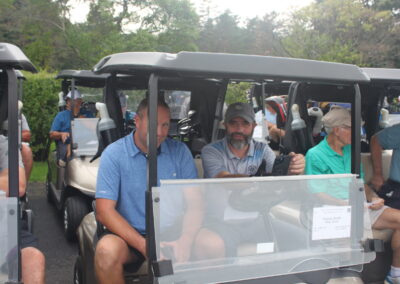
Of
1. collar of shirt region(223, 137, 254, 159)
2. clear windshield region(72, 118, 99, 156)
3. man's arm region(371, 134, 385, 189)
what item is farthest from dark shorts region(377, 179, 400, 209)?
clear windshield region(72, 118, 99, 156)

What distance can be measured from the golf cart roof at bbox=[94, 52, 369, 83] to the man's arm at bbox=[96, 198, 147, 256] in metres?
0.71

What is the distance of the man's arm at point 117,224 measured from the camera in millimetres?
2279

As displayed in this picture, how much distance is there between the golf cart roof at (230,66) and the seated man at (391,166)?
1.76 meters

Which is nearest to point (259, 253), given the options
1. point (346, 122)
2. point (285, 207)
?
point (285, 207)

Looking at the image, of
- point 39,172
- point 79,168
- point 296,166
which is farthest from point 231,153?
point 39,172

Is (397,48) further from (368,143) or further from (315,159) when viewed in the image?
A: (315,159)

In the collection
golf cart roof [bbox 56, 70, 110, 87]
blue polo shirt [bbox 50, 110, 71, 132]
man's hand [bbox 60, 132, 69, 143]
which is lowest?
man's hand [bbox 60, 132, 69, 143]

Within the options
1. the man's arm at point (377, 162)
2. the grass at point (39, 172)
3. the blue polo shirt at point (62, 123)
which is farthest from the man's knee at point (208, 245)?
the grass at point (39, 172)

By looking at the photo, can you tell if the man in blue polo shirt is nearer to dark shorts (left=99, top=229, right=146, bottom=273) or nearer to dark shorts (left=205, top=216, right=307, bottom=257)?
dark shorts (left=99, top=229, right=146, bottom=273)

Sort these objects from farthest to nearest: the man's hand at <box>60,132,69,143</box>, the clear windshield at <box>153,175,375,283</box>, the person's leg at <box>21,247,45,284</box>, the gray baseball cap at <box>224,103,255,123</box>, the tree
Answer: the tree, the man's hand at <box>60,132,69,143</box>, the gray baseball cap at <box>224,103,255,123</box>, the person's leg at <box>21,247,45,284</box>, the clear windshield at <box>153,175,375,283</box>

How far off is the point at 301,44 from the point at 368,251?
17.8 m

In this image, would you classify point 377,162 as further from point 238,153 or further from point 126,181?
point 126,181

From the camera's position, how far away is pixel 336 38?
19.0 m

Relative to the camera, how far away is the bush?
9414 mm
